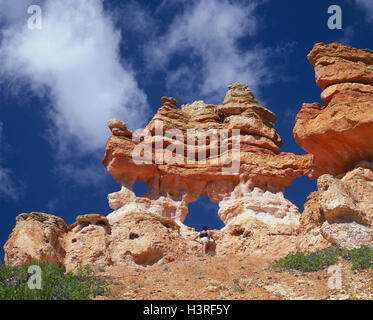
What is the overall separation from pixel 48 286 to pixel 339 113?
14722mm

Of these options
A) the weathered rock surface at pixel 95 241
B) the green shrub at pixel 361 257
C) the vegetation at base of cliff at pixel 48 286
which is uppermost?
the weathered rock surface at pixel 95 241

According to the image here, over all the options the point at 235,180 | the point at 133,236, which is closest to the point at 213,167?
the point at 235,180

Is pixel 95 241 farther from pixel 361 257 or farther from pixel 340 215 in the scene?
pixel 361 257

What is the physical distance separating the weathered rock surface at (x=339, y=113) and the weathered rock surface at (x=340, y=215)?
2.25 metres

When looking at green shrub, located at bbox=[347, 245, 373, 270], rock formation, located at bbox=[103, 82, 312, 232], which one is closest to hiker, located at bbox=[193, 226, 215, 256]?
rock formation, located at bbox=[103, 82, 312, 232]

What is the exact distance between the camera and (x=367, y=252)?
1680 centimetres

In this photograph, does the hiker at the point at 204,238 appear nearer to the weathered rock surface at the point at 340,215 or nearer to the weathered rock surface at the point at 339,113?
the weathered rock surface at the point at 340,215

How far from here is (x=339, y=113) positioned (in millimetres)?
22859

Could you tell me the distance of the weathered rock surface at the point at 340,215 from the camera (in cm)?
1852

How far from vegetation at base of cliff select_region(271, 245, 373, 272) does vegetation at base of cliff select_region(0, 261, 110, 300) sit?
257 inches

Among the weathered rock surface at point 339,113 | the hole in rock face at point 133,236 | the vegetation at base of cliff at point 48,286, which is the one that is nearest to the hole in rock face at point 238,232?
the weathered rock surface at point 339,113
